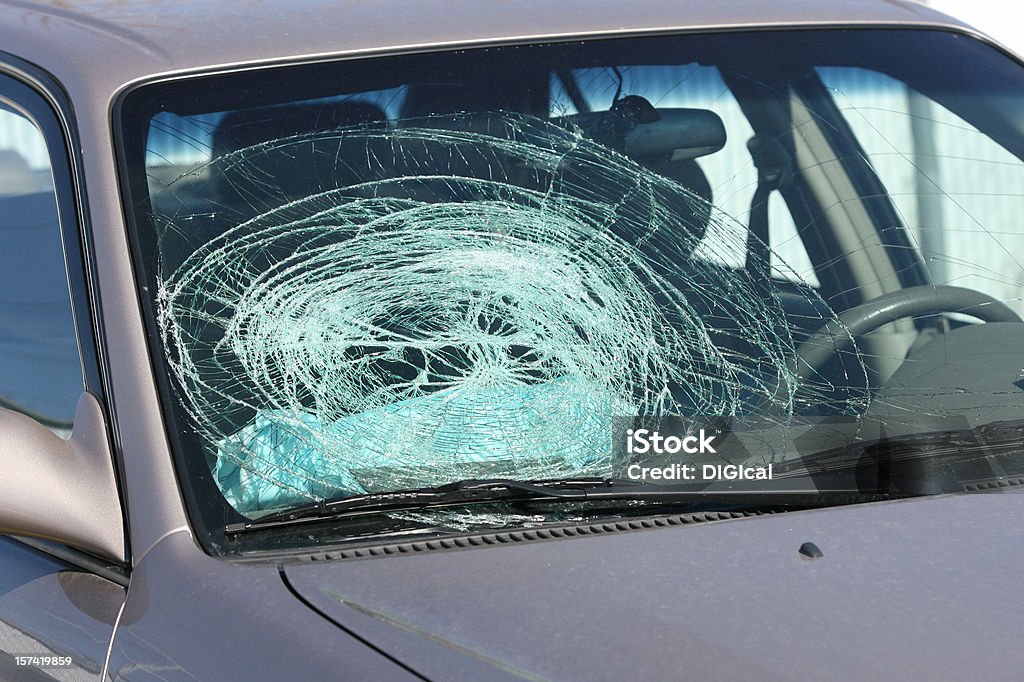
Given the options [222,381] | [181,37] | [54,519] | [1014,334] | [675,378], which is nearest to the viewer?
[54,519]

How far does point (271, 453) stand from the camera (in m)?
1.61

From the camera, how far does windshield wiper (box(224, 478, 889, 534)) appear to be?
1.55 m

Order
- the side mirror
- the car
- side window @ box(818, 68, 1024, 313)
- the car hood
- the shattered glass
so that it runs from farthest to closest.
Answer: side window @ box(818, 68, 1024, 313), the shattered glass, the side mirror, the car, the car hood

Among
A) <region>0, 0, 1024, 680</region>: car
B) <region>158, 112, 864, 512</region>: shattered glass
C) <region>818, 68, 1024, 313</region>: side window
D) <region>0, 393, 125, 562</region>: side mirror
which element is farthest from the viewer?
<region>818, 68, 1024, 313</region>: side window

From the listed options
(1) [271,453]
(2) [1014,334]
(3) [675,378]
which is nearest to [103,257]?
(1) [271,453]

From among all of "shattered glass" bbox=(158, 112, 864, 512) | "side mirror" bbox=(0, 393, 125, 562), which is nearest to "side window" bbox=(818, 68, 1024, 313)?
"shattered glass" bbox=(158, 112, 864, 512)

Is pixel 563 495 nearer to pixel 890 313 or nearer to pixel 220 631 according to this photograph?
pixel 220 631

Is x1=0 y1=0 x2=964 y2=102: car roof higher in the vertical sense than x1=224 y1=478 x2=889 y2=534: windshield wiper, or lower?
higher

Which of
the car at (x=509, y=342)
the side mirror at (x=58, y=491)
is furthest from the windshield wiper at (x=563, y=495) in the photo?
the side mirror at (x=58, y=491)

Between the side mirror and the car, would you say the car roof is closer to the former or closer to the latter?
the car

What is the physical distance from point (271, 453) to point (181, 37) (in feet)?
2.15

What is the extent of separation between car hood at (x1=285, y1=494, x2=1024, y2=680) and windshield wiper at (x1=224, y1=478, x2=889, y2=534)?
65 millimetres

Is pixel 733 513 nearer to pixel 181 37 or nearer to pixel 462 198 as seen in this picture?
pixel 462 198

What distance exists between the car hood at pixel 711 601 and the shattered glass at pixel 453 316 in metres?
0.20
